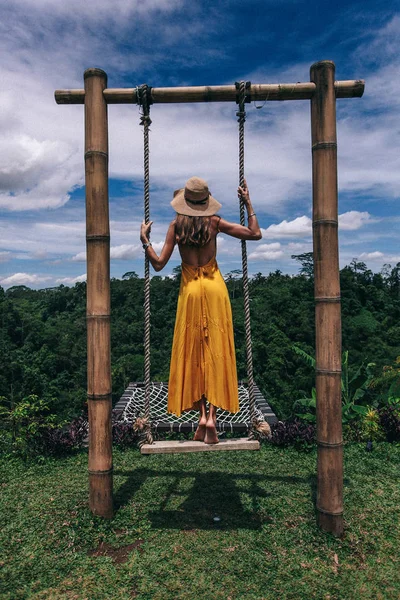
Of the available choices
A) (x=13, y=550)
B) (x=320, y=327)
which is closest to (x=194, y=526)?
(x=13, y=550)

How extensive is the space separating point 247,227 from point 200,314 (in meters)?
0.77

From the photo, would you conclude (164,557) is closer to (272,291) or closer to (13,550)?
(13,550)

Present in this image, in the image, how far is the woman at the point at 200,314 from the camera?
3.55 m

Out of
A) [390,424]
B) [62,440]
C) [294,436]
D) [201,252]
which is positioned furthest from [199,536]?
[390,424]

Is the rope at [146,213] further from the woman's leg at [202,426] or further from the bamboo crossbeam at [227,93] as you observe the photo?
the woman's leg at [202,426]

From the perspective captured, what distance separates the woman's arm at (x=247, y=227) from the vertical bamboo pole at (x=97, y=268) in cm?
100

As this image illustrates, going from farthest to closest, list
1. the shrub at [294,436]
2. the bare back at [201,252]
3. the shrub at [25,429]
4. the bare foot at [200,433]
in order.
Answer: the shrub at [294,436] < the shrub at [25,429] < the bare back at [201,252] < the bare foot at [200,433]

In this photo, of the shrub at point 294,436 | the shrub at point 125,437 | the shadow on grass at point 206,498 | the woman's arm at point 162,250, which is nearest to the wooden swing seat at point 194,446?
the shadow on grass at point 206,498

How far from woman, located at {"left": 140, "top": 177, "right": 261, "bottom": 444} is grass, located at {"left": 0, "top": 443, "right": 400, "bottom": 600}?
99cm

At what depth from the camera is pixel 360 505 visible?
13.4 ft

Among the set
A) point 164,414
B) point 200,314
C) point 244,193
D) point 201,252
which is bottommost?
point 164,414

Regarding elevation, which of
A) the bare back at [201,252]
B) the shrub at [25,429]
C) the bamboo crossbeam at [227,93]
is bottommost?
the shrub at [25,429]

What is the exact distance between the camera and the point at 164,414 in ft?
24.5

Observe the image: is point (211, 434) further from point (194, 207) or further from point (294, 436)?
point (294, 436)
